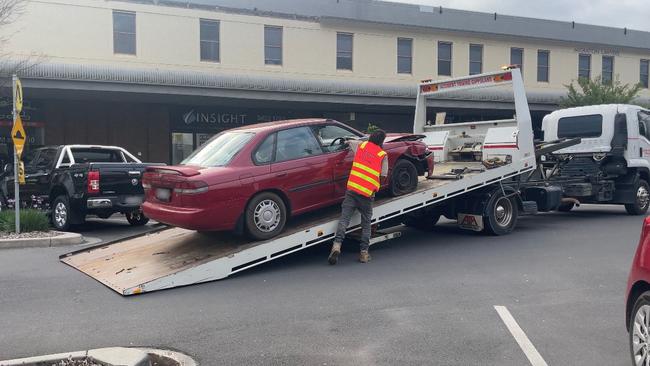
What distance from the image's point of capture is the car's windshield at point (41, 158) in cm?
1237

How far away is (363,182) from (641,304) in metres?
4.31

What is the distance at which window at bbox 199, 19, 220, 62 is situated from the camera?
21.8 meters

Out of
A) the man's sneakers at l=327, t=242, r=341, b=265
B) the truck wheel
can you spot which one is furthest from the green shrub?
the truck wheel

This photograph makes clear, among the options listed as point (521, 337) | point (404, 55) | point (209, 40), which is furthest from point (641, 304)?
point (404, 55)

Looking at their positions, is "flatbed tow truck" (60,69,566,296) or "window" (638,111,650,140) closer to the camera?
"flatbed tow truck" (60,69,566,296)

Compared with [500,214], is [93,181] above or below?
above

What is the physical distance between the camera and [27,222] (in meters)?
10.8

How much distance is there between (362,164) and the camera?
7980 mm

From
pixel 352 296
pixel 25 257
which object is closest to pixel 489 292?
pixel 352 296

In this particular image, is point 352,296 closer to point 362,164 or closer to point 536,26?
point 362,164

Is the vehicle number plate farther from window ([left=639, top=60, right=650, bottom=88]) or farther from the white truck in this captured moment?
window ([left=639, top=60, right=650, bottom=88])

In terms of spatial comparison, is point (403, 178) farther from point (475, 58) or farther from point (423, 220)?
point (475, 58)

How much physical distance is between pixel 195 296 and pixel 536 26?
2636 centimetres

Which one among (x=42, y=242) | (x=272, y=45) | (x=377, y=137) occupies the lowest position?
(x=42, y=242)
